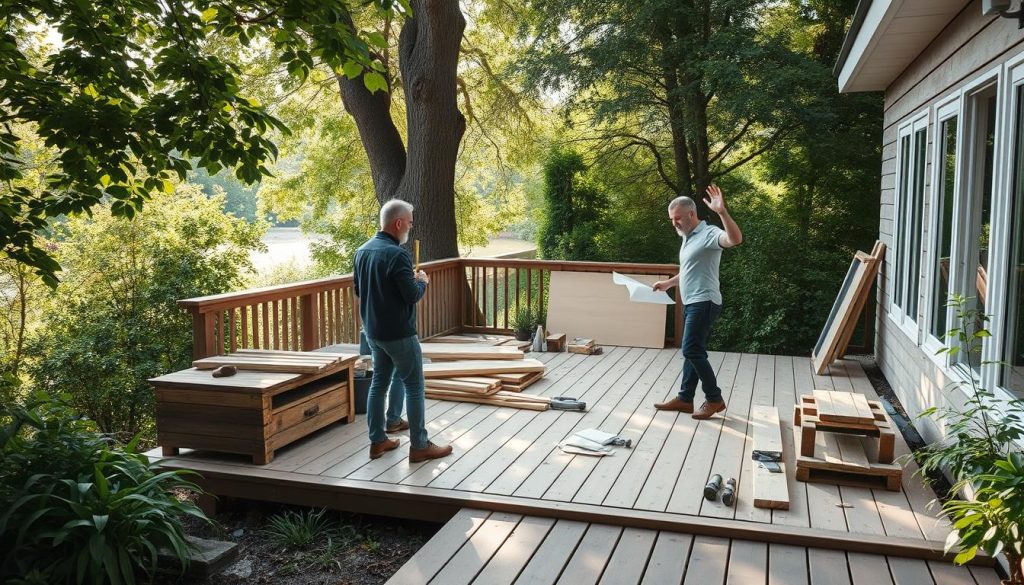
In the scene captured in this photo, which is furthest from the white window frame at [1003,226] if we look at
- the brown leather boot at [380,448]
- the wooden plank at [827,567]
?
the brown leather boot at [380,448]

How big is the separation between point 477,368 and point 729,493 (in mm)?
2995

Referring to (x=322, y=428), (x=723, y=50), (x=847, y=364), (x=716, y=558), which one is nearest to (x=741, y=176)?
(x=723, y=50)

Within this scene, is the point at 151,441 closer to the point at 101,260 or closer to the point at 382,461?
the point at 101,260

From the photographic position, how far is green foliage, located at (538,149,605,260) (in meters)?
12.7

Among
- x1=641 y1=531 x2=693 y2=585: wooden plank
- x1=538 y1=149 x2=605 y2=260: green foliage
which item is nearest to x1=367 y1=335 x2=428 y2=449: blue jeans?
x1=641 y1=531 x2=693 y2=585: wooden plank

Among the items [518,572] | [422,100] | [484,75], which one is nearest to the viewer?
[518,572]

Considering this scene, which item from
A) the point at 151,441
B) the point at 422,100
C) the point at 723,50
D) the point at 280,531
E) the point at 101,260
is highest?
the point at 723,50

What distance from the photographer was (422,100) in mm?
10070

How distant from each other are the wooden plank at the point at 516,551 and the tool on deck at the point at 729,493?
875 mm

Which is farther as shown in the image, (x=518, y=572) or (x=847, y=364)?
(x=847, y=364)

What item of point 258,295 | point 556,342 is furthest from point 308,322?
point 556,342

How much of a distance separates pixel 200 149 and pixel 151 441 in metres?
9.90

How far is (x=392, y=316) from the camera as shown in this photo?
4.45 metres

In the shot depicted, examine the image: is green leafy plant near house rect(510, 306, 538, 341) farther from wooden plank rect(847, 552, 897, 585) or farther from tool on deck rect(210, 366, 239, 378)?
wooden plank rect(847, 552, 897, 585)
